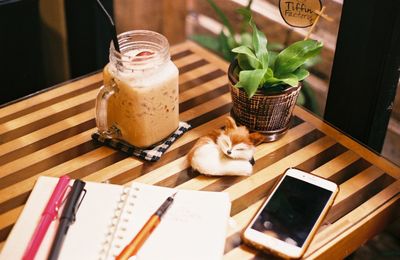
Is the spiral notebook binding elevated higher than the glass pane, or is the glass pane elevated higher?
the spiral notebook binding

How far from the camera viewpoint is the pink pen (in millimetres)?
777

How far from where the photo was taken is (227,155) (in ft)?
3.08

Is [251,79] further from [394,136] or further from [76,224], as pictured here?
[394,136]

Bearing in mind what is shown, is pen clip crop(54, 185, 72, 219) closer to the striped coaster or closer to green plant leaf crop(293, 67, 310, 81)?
the striped coaster

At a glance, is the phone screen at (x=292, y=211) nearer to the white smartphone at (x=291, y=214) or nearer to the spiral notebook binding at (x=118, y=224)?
the white smartphone at (x=291, y=214)

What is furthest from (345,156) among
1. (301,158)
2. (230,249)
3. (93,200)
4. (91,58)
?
(91,58)

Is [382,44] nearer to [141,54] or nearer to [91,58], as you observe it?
[141,54]

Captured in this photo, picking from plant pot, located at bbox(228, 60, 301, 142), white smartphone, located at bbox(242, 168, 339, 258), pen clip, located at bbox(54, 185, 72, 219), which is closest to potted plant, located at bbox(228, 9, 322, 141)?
plant pot, located at bbox(228, 60, 301, 142)

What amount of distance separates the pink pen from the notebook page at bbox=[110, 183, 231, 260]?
0.11 meters

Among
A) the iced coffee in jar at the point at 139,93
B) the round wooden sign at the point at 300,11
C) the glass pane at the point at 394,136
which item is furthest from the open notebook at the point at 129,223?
the glass pane at the point at 394,136

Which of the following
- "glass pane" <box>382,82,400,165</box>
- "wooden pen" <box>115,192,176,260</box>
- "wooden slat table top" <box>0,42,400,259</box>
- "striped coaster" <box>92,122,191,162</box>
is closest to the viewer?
"wooden pen" <box>115,192,176,260</box>

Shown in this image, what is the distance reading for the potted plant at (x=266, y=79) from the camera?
37.6 inches

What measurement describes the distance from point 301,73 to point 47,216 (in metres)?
0.49

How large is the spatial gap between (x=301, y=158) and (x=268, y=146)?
7 cm
